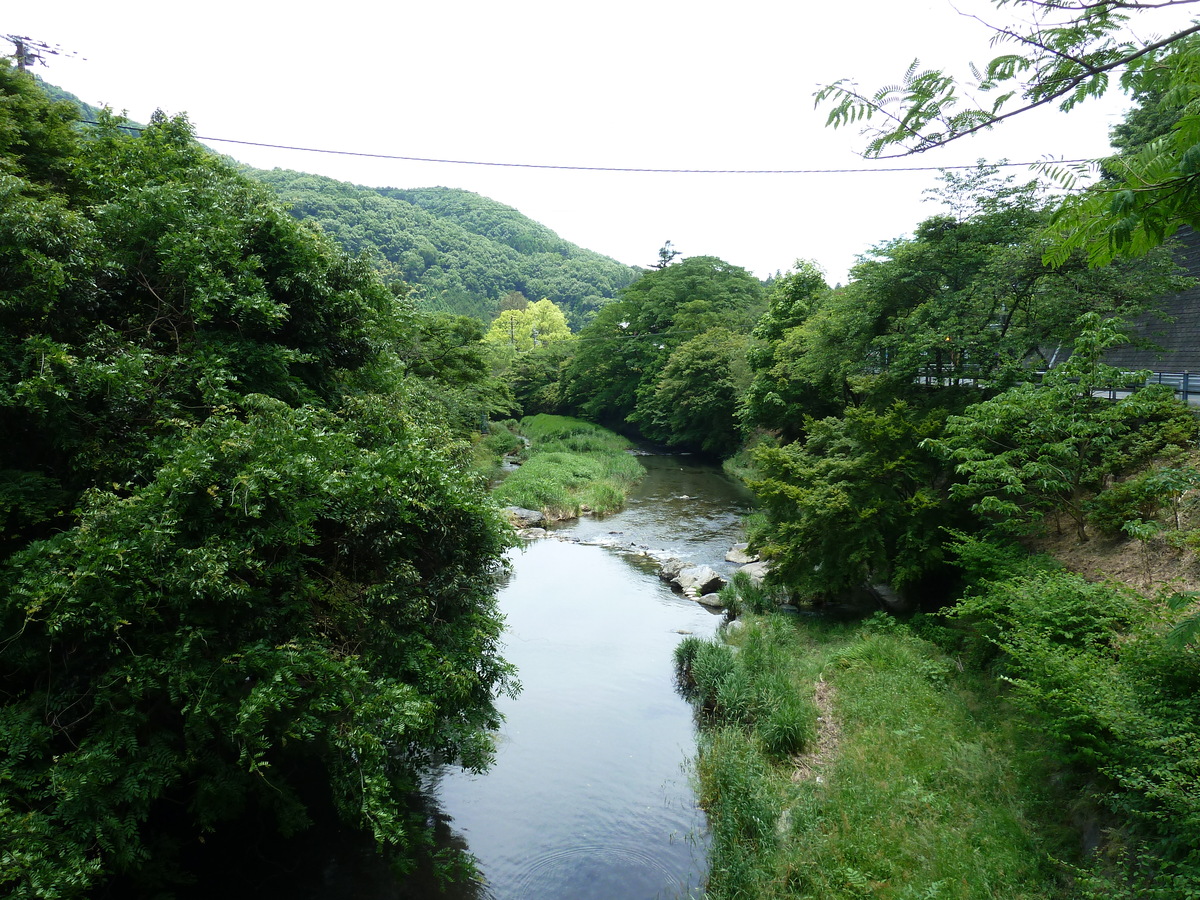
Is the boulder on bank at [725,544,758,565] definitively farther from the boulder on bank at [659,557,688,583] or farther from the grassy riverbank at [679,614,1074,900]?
the grassy riverbank at [679,614,1074,900]

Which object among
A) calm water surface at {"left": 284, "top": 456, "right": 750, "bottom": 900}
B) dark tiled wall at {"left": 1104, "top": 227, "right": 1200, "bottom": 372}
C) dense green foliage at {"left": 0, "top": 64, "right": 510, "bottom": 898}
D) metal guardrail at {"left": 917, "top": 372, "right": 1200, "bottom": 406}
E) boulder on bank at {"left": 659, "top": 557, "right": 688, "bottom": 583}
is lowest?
calm water surface at {"left": 284, "top": 456, "right": 750, "bottom": 900}

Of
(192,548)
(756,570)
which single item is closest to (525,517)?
(756,570)

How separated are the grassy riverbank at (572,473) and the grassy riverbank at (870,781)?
8.42 metres

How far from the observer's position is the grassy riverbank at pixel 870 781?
6.28 m

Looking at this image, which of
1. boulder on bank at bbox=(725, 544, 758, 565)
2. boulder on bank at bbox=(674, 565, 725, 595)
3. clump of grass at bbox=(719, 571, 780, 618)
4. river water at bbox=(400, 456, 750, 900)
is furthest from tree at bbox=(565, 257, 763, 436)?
river water at bbox=(400, 456, 750, 900)

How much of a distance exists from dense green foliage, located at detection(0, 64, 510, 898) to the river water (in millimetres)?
1370

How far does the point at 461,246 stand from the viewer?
108625 mm

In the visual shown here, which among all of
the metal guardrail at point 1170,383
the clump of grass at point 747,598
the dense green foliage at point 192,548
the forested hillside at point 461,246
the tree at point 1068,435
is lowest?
the clump of grass at point 747,598

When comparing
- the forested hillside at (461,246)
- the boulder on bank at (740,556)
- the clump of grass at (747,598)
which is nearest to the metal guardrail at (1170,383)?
the clump of grass at (747,598)

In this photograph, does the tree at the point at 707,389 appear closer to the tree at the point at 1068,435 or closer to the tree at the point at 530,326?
the tree at the point at 1068,435

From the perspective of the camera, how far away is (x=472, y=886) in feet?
24.8

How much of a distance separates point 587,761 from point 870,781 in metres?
4.10

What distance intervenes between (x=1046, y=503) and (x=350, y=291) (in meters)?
10.8

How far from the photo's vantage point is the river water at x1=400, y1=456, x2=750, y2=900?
778 cm
